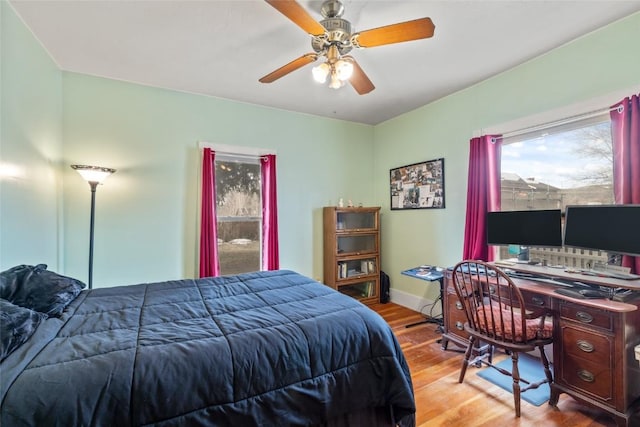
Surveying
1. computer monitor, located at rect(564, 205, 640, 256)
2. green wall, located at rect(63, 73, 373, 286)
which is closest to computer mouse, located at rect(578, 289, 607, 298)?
computer monitor, located at rect(564, 205, 640, 256)

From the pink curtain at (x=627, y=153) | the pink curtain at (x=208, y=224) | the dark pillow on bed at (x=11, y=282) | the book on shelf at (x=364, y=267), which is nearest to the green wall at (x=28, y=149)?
the dark pillow on bed at (x=11, y=282)

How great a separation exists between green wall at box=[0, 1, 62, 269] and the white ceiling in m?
0.20

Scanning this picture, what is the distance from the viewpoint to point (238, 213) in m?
3.57

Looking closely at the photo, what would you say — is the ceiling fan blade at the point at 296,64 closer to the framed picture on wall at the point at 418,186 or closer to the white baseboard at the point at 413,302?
the framed picture on wall at the point at 418,186

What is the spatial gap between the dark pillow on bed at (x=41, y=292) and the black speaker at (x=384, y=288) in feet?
11.1

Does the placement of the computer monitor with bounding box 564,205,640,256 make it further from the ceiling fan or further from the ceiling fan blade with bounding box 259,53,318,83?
the ceiling fan blade with bounding box 259,53,318,83

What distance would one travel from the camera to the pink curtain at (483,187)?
283 cm

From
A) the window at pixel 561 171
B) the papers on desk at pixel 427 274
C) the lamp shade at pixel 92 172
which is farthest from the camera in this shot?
the papers on desk at pixel 427 274

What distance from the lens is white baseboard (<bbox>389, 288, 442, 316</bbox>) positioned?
3.52 metres

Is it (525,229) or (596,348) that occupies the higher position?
(525,229)

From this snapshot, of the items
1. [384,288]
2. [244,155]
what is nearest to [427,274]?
[384,288]

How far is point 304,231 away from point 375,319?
2.34 m

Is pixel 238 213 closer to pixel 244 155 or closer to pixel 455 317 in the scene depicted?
pixel 244 155

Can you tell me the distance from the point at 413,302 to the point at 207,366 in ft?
10.3
